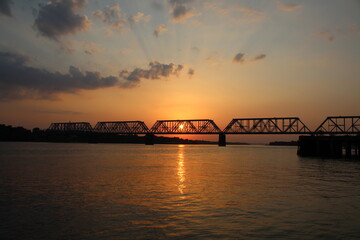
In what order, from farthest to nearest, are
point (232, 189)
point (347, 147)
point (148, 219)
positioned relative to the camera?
point (347, 147) < point (232, 189) < point (148, 219)

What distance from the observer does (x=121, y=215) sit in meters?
15.2

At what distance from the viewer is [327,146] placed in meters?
78.3

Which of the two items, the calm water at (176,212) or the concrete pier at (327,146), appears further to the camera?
the concrete pier at (327,146)

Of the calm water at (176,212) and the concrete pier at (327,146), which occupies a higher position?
the concrete pier at (327,146)

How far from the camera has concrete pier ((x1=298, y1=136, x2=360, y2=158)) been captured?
74375 mm

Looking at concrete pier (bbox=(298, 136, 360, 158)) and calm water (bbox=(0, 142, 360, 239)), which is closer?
calm water (bbox=(0, 142, 360, 239))

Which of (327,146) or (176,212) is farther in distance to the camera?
(327,146)

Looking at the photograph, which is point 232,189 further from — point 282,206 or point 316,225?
point 316,225

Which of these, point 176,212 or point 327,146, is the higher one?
point 327,146

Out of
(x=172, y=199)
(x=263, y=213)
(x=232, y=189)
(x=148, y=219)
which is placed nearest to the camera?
(x=148, y=219)

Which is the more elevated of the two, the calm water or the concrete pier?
the concrete pier

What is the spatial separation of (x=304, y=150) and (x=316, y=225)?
73418mm

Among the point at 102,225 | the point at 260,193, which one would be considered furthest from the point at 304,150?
the point at 102,225

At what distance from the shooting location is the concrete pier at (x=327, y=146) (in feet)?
244
